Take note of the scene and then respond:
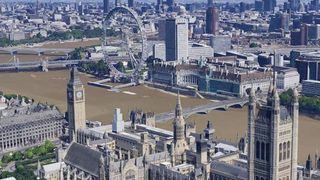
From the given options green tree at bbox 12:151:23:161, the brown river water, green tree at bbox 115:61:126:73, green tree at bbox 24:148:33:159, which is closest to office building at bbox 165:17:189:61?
green tree at bbox 115:61:126:73

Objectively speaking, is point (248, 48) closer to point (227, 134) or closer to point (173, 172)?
point (227, 134)

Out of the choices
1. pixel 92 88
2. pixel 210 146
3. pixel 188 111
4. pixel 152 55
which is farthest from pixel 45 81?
pixel 210 146

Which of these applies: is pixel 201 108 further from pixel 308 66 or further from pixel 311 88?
pixel 308 66

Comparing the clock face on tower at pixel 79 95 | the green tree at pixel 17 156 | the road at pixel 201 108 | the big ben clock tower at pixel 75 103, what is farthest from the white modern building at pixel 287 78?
the green tree at pixel 17 156

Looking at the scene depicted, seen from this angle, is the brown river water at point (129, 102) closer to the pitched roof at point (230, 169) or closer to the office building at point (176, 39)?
the pitched roof at point (230, 169)

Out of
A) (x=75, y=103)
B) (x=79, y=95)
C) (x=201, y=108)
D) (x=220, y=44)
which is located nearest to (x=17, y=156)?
(x=75, y=103)

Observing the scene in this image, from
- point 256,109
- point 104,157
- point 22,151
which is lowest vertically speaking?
point 22,151

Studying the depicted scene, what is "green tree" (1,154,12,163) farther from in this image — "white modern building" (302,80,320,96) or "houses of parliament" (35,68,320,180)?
"white modern building" (302,80,320,96)
